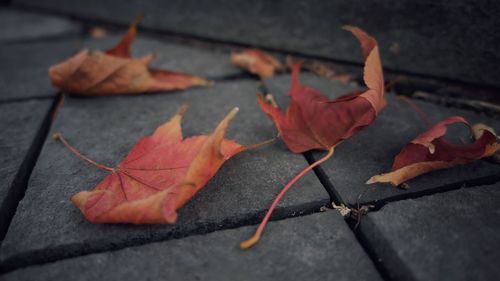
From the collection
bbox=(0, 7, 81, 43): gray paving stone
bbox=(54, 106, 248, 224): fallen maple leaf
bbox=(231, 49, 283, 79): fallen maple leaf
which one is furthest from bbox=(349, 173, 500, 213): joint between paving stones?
bbox=(0, 7, 81, 43): gray paving stone

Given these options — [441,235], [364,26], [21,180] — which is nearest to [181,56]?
[364,26]

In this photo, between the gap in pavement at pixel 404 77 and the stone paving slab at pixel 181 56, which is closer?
the gap in pavement at pixel 404 77

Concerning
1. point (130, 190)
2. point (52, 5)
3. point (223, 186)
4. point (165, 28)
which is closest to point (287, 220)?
point (223, 186)

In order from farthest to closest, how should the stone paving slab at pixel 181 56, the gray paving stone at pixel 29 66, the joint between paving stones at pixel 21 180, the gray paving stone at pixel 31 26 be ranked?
the gray paving stone at pixel 31 26 → the stone paving slab at pixel 181 56 → the gray paving stone at pixel 29 66 → the joint between paving stones at pixel 21 180

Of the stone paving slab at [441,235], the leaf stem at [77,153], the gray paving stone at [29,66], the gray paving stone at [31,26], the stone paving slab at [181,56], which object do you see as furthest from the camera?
the gray paving stone at [31,26]

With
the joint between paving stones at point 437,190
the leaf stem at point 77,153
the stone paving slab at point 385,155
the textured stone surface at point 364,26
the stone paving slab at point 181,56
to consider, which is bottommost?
the joint between paving stones at point 437,190

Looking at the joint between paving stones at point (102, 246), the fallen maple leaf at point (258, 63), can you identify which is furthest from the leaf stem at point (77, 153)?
the fallen maple leaf at point (258, 63)

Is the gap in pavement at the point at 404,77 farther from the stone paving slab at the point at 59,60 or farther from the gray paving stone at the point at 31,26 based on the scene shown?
the gray paving stone at the point at 31,26

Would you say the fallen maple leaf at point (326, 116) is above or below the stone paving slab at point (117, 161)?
above

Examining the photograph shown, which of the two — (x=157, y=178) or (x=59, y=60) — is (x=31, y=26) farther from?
(x=157, y=178)
